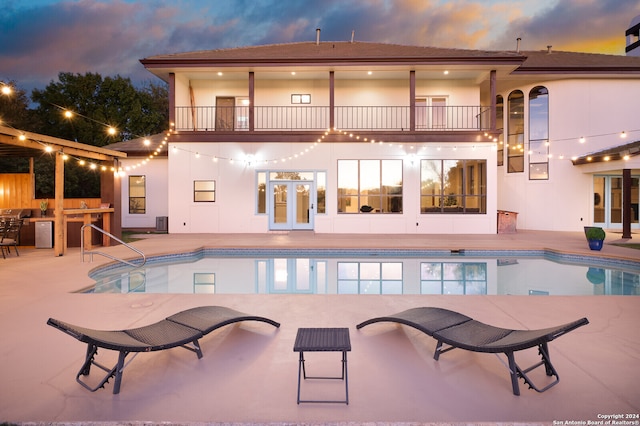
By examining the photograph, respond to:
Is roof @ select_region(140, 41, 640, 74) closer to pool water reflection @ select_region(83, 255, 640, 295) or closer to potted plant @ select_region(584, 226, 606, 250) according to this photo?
potted plant @ select_region(584, 226, 606, 250)

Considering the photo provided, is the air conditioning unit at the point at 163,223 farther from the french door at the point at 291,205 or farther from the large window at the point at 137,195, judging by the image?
the french door at the point at 291,205

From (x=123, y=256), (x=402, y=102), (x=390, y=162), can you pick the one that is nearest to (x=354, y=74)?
(x=402, y=102)

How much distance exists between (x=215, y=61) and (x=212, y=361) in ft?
40.3

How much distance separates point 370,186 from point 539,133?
7.07 metres

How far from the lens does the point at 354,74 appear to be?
47.6 ft

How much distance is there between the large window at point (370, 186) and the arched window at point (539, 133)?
217 inches

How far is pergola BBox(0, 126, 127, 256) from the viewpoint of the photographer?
767 cm

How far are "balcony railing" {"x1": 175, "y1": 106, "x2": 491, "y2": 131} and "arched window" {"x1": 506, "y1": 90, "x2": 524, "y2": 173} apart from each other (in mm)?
1294

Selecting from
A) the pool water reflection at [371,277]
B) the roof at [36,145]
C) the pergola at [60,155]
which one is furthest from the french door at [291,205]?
the roof at [36,145]

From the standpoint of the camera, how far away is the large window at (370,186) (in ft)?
46.1

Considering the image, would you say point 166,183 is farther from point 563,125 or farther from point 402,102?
point 563,125

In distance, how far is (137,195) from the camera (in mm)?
16250

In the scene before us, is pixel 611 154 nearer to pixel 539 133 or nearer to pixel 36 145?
pixel 539 133

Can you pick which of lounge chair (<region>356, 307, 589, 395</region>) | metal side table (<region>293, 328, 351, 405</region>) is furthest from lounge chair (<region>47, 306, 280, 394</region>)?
lounge chair (<region>356, 307, 589, 395</region>)
